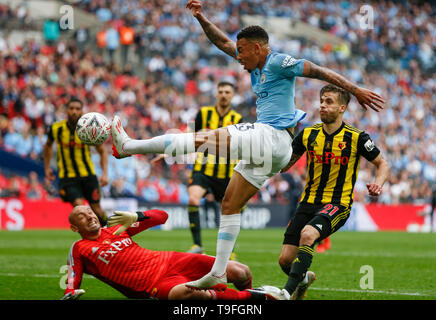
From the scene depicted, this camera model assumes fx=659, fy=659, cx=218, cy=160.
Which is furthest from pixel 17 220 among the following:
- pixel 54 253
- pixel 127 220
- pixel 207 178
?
pixel 127 220

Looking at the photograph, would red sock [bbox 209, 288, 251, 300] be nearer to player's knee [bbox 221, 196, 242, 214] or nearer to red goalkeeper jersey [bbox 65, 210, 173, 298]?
red goalkeeper jersey [bbox 65, 210, 173, 298]

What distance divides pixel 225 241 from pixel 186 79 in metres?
19.9

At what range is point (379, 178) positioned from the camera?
239 inches

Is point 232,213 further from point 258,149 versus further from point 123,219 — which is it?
point 123,219

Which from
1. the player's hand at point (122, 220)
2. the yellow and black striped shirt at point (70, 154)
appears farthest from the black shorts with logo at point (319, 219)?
the yellow and black striped shirt at point (70, 154)

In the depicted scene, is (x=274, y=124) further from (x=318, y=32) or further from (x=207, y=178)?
(x=318, y=32)

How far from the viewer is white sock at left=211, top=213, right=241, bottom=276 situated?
517 centimetres

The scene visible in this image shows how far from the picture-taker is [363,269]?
8.95 metres

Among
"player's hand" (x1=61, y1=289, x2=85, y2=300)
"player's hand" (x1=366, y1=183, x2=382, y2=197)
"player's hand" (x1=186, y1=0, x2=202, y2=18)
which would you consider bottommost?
"player's hand" (x1=61, y1=289, x2=85, y2=300)

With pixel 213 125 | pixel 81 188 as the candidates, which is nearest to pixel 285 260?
pixel 213 125

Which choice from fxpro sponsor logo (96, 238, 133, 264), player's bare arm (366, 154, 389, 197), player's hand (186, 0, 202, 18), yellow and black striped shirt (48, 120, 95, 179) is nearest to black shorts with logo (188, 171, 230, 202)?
yellow and black striped shirt (48, 120, 95, 179)

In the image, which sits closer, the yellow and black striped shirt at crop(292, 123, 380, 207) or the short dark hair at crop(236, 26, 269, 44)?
the short dark hair at crop(236, 26, 269, 44)

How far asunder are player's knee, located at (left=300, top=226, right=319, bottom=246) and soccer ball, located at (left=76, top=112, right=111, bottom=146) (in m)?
1.90

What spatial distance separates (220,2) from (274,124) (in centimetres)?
2431
